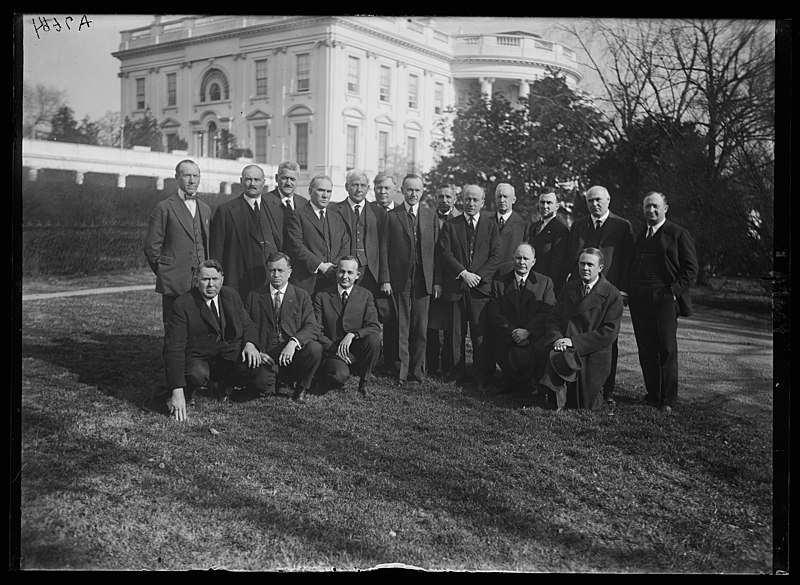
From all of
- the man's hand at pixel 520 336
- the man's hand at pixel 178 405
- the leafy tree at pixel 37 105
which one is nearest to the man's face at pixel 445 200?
the man's hand at pixel 520 336

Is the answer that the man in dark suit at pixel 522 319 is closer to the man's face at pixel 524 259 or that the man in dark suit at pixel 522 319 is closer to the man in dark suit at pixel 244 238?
the man's face at pixel 524 259

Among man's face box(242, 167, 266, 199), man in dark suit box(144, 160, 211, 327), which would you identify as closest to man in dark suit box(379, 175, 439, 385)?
man's face box(242, 167, 266, 199)

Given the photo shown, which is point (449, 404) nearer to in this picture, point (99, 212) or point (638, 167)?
point (638, 167)

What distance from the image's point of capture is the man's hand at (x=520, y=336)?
5.02 m

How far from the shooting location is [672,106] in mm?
5047

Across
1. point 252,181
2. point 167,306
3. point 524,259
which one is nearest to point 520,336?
point 524,259

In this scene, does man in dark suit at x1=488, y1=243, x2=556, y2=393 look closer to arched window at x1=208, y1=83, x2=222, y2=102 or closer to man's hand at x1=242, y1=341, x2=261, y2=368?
man's hand at x1=242, y1=341, x2=261, y2=368

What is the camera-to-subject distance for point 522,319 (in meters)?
5.08

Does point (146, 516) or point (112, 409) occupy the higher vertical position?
point (112, 409)

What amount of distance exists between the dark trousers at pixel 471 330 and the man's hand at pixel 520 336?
0.26 meters

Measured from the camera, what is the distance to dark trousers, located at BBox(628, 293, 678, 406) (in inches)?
192

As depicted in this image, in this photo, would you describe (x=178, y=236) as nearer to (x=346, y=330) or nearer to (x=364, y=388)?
(x=346, y=330)

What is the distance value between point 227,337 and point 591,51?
123 inches

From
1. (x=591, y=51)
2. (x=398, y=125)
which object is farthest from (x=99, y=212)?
(x=591, y=51)
